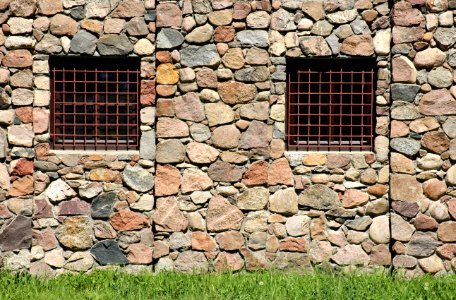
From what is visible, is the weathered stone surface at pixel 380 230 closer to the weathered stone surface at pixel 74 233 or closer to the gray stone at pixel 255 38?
the gray stone at pixel 255 38

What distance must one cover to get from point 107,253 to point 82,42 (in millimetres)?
2146

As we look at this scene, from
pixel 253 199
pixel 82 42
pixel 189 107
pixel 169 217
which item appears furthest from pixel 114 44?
pixel 253 199

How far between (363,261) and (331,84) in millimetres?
1845

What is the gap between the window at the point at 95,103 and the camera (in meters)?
6.80

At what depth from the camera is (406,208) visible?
6.61m

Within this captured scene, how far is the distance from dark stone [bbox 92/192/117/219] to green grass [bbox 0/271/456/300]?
58cm

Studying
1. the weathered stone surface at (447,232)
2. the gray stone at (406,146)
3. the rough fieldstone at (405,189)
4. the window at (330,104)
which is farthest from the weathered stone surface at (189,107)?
the weathered stone surface at (447,232)

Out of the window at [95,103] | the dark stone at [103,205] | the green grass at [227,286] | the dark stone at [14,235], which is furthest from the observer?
the window at [95,103]

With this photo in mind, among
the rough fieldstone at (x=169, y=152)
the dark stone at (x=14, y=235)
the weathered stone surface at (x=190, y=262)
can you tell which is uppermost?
the rough fieldstone at (x=169, y=152)

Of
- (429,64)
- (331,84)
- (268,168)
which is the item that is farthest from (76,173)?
(429,64)

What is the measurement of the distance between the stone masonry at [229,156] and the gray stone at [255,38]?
0.01 meters

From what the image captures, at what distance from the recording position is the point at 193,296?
5.92 meters

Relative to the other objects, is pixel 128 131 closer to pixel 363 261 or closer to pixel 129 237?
pixel 129 237

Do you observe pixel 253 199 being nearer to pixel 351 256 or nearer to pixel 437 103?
pixel 351 256
